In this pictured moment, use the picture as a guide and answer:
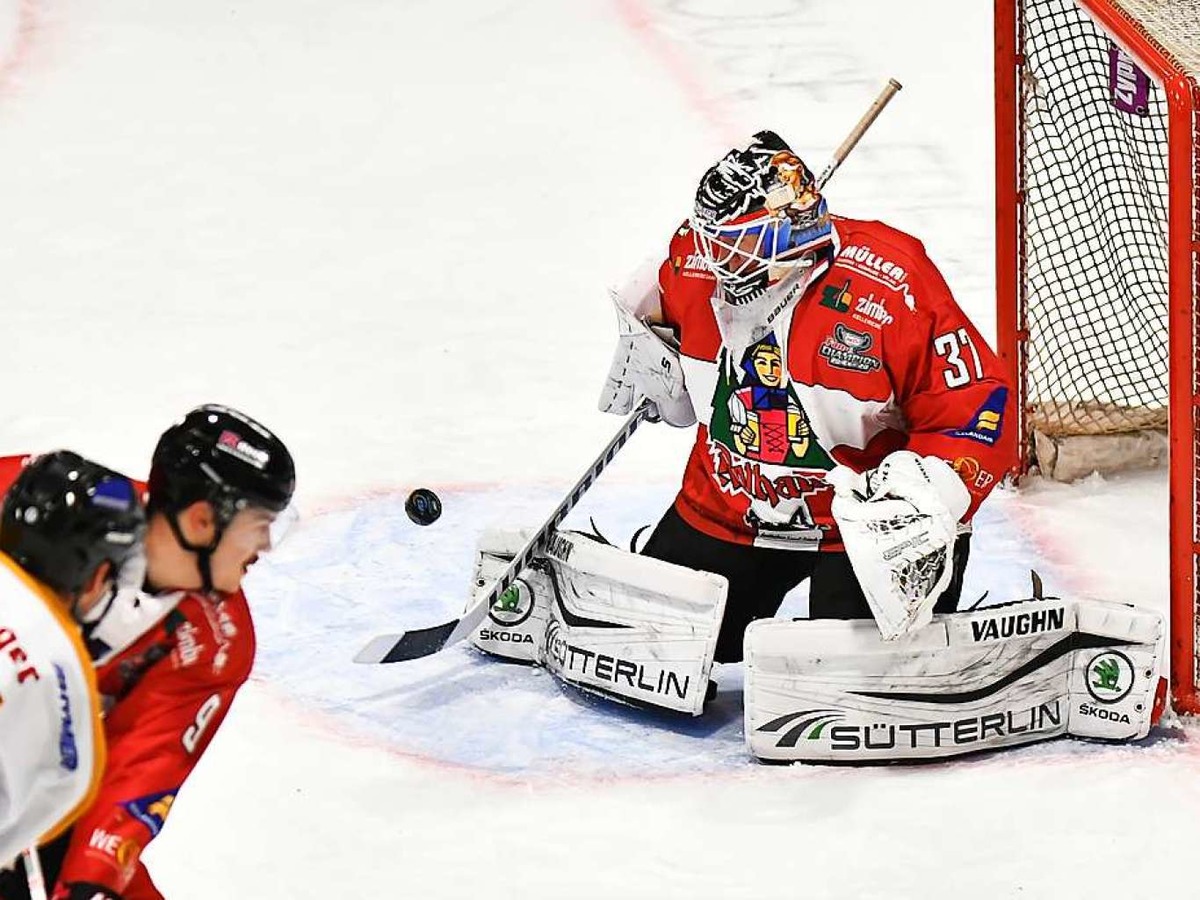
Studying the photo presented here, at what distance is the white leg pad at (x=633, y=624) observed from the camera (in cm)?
345

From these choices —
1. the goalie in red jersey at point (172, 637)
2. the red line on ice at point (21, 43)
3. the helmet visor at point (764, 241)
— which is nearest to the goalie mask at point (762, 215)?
the helmet visor at point (764, 241)

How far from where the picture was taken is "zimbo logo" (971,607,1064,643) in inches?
133

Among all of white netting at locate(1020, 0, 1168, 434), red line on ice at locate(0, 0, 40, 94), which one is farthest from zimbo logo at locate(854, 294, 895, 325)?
red line on ice at locate(0, 0, 40, 94)

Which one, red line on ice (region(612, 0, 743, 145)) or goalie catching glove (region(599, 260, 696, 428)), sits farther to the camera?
red line on ice (region(612, 0, 743, 145))

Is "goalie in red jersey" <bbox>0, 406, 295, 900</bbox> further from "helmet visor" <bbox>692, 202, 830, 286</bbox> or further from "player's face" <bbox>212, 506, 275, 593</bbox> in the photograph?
"helmet visor" <bbox>692, 202, 830, 286</bbox>

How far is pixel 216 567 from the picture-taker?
2.24 metres

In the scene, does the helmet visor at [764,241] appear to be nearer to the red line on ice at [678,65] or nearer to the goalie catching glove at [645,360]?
the goalie catching glove at [645,360]

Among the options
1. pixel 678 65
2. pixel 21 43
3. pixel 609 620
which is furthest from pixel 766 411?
pixel 21 43

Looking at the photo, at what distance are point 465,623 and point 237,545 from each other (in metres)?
1.44

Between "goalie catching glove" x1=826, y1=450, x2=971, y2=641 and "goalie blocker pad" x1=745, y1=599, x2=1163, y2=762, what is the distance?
10 cm

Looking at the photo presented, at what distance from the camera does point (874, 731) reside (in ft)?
11.0

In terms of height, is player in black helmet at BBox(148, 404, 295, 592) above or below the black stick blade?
above

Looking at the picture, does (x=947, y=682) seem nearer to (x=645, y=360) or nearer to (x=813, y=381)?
(x=813, y=381)

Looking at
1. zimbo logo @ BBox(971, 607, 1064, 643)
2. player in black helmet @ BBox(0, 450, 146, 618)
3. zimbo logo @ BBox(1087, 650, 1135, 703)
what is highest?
player in black helmet @ BBox(0, 450, 146, 618)
